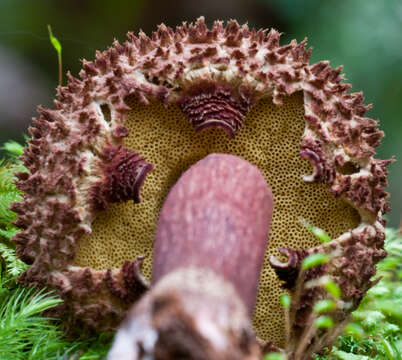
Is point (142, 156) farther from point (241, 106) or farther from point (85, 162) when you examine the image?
point (241, 106)

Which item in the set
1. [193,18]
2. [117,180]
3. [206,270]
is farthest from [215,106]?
[193,18]

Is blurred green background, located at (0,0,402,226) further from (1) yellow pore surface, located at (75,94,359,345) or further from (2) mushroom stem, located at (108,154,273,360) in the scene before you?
(2) mushroom stem, located at (108,154,273,360)

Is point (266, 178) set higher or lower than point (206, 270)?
higher

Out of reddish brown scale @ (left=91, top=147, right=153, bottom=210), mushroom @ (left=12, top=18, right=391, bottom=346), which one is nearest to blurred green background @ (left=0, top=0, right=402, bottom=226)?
mushroom @ (left=12, top=18, right=391, bottom=346)

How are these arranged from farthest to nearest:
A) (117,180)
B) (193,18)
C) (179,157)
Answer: (193,18) → (179,157) → (117,180)

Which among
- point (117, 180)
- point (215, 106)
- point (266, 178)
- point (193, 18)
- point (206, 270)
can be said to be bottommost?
point (206, 270)

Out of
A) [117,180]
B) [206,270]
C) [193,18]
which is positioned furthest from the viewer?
[193,18]

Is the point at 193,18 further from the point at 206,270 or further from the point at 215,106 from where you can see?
the point at 206,270

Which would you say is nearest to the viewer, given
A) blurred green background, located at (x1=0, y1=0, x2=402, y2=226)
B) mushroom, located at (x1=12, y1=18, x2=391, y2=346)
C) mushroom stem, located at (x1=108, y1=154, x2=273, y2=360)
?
mushroom stem, located at (x1=108, y1=154, x2=273, y2=360)
